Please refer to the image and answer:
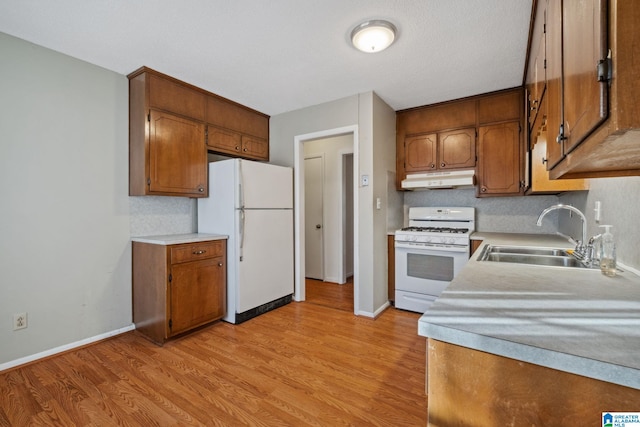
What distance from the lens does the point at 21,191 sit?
2146mm

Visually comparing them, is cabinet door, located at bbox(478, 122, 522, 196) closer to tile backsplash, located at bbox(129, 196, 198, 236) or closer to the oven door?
the oven door

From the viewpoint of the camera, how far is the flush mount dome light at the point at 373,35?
76.7 inches

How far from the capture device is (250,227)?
3.05m

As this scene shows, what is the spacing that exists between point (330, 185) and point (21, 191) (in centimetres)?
348

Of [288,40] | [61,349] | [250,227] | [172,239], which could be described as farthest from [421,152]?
[61,349]

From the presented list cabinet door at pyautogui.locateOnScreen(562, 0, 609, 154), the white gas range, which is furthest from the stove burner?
cabinet door at pyautogui.locateOnScreen(562, 0, 609, 154)

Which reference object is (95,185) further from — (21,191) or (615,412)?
(615,412)

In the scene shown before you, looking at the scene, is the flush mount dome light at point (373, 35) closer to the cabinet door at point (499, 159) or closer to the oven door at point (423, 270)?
the cabinet door at point (499, 159)

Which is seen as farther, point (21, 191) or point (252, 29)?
point (21, 191)

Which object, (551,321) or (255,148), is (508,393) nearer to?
(551,321)

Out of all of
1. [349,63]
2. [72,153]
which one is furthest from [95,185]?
[349,63]

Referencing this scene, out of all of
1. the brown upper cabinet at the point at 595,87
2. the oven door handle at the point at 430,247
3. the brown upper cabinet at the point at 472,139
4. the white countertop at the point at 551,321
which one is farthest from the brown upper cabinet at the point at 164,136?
the brown upper cabinet at the point at 595,87

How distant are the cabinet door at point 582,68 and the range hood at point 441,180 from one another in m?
2.28

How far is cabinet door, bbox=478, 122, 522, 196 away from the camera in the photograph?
3090mm
